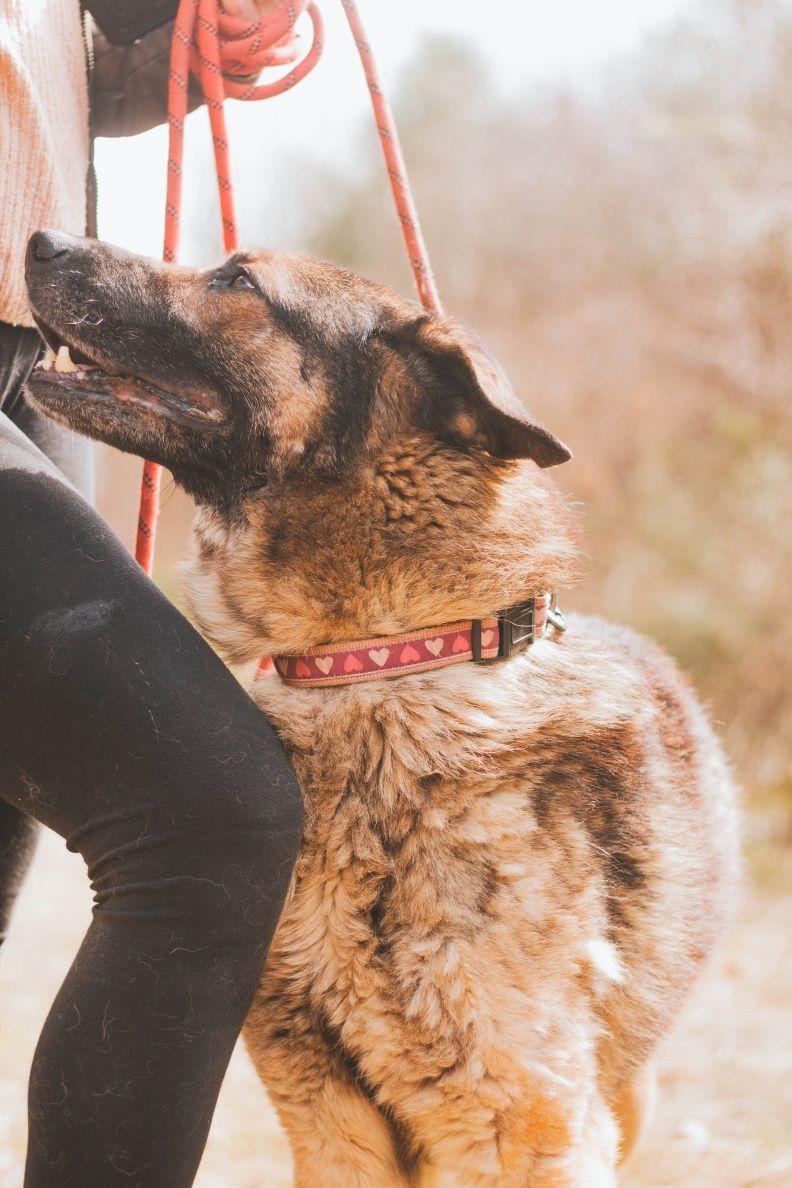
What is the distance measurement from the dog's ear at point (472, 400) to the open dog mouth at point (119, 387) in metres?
0.41

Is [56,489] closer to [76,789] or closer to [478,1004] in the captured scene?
[76,789]

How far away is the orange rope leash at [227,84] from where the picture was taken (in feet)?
6.80

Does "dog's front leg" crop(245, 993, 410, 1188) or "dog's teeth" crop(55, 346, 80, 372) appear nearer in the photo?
"dog's front leg" crop(245, 993, 410, 1188)

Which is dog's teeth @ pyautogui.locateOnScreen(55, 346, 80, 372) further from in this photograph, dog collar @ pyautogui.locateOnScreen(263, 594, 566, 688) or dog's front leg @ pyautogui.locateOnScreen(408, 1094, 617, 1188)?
dog's front leg @ pyautogui.locateOnScreen(408, 1094, 617, 1188)

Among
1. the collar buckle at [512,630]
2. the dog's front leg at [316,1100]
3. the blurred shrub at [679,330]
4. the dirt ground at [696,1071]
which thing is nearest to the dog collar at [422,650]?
the collar buckle at [512,630]

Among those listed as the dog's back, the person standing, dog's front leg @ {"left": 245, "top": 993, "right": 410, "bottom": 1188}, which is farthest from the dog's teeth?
dog's front leg @ {"left": 245, "top": 993, "right": 410, "bottom": 1188}

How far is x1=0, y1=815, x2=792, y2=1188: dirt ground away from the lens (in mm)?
2896

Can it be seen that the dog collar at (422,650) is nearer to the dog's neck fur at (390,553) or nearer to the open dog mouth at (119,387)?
the dog's neck fur at (390,553)

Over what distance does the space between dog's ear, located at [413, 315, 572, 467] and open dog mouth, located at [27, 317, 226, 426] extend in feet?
1.33

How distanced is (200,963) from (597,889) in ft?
2.50

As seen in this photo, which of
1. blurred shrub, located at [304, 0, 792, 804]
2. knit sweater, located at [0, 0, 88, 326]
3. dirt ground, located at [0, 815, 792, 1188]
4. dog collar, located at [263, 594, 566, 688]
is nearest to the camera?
knit sweater, located at [0, 0, 88, 326]

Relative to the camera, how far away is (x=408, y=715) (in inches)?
74.0

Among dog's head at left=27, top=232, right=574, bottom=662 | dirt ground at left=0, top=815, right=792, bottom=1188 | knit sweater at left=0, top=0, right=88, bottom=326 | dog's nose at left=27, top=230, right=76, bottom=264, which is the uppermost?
knit sweater at left=0, top=0, right=88, bottom=326

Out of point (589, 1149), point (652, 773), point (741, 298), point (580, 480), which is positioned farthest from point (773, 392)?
point (589, 1149)
